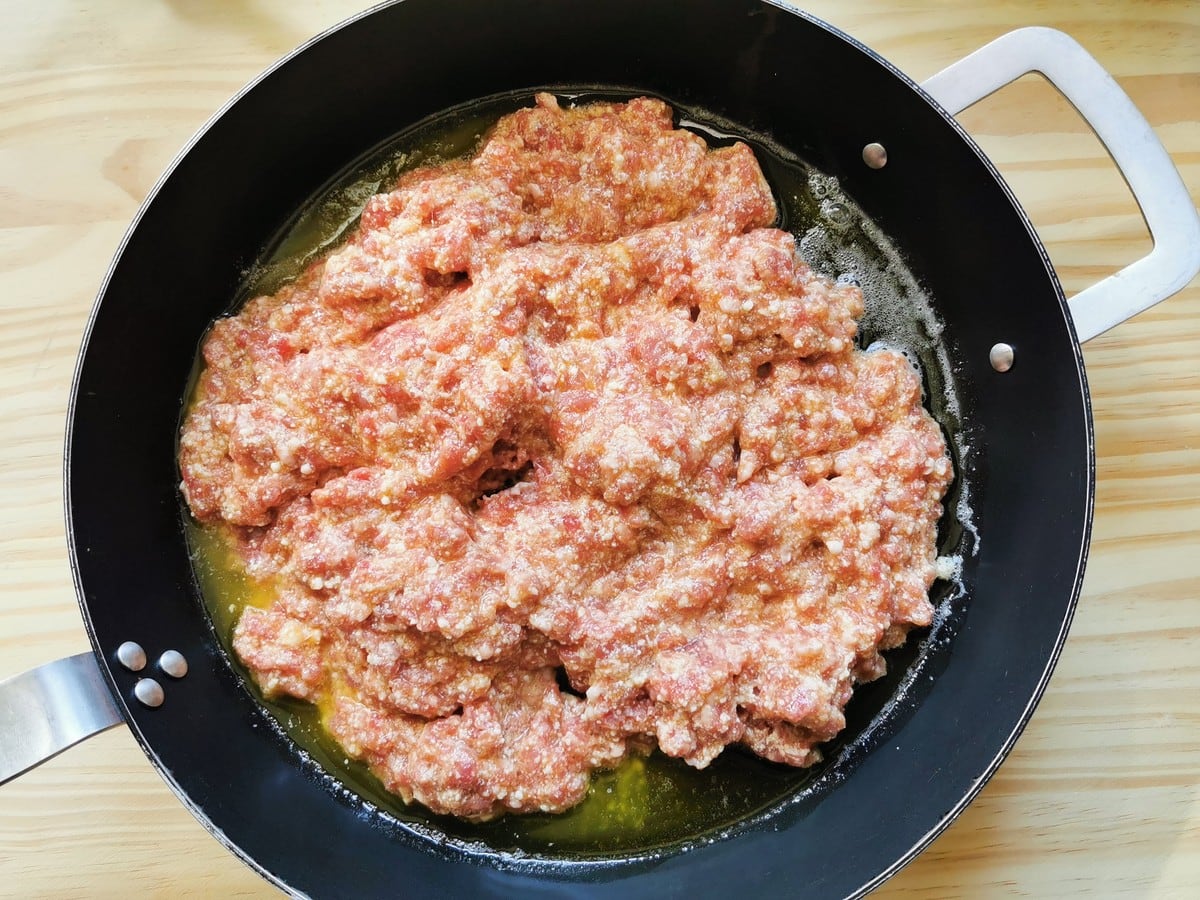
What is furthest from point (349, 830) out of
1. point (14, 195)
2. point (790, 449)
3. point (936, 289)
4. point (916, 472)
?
point (936, 289)

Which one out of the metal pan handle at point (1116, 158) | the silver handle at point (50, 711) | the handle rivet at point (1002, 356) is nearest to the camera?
the silver handle at point (50, 711)

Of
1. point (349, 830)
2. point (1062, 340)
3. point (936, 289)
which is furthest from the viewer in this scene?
point (936, 289)

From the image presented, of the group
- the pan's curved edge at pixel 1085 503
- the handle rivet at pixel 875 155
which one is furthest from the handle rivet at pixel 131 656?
the handle rivet at pixel 875 155

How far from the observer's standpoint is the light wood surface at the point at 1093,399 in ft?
6.68

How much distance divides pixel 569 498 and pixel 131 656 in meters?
0.98

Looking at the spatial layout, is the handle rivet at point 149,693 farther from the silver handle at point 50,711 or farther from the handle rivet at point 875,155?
the handle rivet at point 875,155

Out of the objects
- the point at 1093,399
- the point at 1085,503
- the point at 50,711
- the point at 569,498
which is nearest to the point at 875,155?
the point at 1093,399

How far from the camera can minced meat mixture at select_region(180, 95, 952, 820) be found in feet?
5.76

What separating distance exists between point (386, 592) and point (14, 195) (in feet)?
4.46

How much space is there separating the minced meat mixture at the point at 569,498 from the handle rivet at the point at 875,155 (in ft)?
1.07

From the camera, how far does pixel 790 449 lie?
1.87m

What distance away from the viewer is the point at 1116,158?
1796 mm

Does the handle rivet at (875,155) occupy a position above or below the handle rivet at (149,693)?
above

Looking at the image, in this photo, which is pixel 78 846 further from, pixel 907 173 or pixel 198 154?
pixel 907 173
